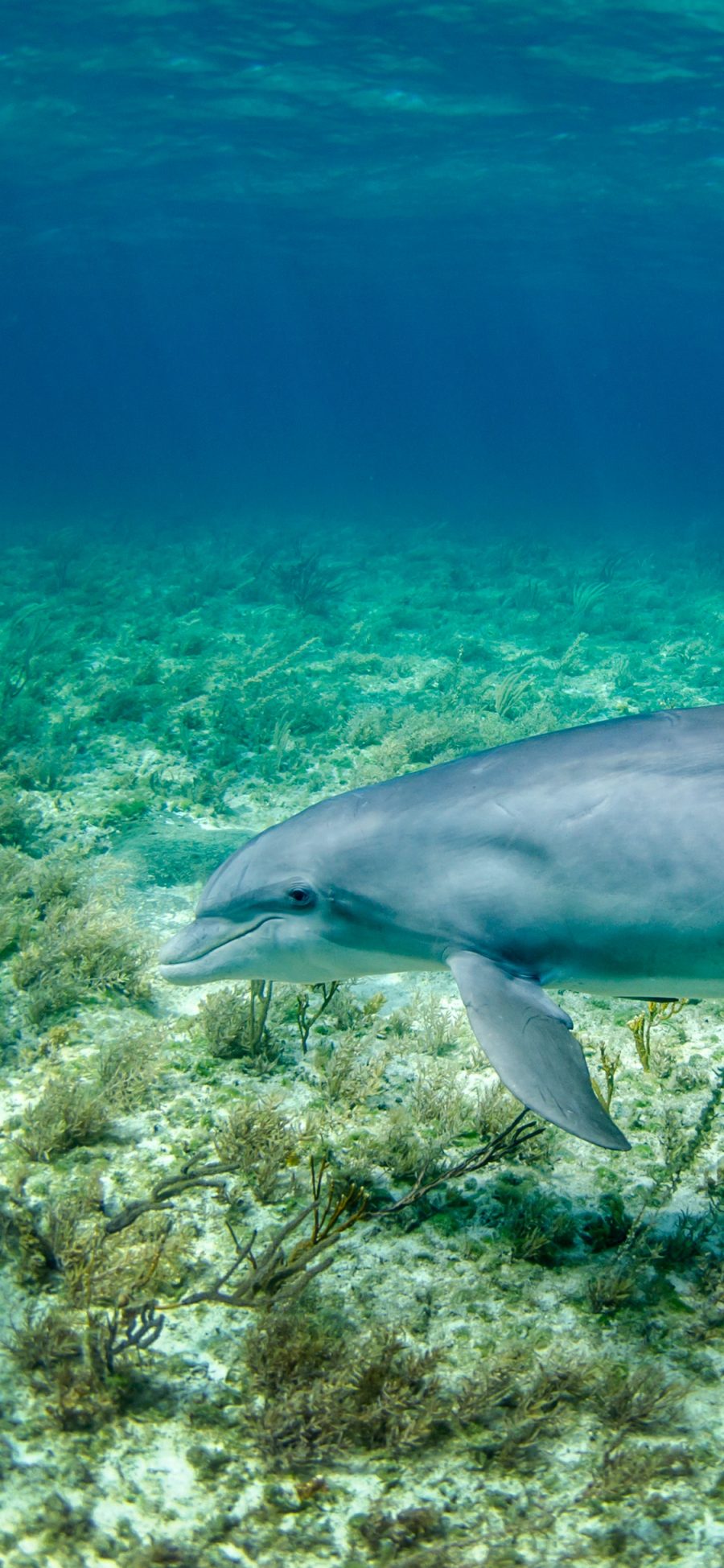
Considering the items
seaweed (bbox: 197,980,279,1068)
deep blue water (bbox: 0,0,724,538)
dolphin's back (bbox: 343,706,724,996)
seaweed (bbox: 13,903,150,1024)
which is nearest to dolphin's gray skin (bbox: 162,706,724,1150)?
dolphin's back (bbox: 343,706,724,996)

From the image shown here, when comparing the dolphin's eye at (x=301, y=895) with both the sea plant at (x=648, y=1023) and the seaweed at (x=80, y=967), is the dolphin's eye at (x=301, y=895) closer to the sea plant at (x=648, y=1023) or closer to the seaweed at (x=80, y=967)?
the sea plant at (x=648, y=1023)

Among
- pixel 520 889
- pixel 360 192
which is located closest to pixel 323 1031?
pixel 520 889

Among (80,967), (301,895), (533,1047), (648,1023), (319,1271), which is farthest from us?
(80,967)

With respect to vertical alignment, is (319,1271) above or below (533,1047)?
below

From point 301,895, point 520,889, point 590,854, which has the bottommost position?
point 301,895

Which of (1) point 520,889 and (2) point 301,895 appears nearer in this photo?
(1) point 520,889

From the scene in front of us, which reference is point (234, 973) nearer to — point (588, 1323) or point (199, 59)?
point (588, 1323)

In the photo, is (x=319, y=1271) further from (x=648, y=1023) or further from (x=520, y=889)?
(x=648, y=1023)

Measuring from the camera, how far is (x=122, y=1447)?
2814mm

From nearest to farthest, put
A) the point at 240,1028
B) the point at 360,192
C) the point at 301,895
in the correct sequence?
the point at 301,895, the point at 240,1028, the point at 360,192

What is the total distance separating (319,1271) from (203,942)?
1269mm

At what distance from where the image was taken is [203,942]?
12.3 ft

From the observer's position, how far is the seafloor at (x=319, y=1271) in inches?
105

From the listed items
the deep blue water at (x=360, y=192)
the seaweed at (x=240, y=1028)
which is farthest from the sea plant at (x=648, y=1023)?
the deep blue water at (x=360, y=192)
